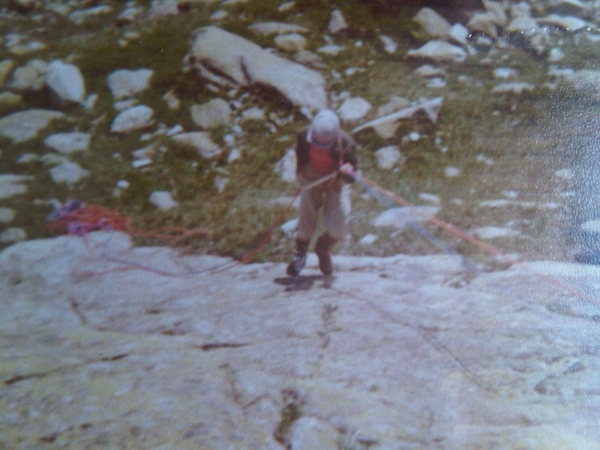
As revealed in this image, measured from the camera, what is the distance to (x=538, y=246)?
1244 millimetres

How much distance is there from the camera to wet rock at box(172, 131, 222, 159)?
145 centimetres

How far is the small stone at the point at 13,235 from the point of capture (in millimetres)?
1311

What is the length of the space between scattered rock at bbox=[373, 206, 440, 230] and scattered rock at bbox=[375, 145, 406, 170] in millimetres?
137

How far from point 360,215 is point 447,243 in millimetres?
249

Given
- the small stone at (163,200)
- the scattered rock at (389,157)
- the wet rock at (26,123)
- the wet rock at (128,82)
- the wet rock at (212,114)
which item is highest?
the wet rock at (128,82)

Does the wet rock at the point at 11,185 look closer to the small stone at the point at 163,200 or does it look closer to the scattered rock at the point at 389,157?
the small stone at the point at 163,200

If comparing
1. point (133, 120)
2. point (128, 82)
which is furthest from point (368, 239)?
point (128, 82)

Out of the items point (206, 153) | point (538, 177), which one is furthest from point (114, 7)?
point (538, 177)

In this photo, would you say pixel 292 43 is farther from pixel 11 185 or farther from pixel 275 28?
pixel 11 185

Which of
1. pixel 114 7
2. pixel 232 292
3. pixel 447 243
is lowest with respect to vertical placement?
pixel 232 292

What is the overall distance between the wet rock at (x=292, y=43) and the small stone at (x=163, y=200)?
0.62m

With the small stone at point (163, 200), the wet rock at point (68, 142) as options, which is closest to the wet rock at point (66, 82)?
the wet rock at point (68, 142)

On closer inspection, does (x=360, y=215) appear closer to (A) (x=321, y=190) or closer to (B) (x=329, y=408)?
(A) (x=321, y=190)

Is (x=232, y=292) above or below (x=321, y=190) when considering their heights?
below
